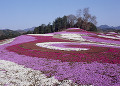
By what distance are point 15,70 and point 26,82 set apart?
357cm

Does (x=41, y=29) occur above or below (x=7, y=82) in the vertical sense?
above

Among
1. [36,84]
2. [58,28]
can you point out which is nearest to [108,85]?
[36,84]

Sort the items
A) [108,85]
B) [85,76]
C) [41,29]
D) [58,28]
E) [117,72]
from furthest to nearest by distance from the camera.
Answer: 1. [41,29]
2. [58,28]
3. [117,72]
4. [85,76]
5. [108,85]

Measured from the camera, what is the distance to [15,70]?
12.9 m

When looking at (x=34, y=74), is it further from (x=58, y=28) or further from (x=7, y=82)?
(x=58, y=28)

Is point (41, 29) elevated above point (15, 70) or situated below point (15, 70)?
above

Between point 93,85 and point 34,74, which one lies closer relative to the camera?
point 93,85

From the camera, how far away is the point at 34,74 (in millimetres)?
11688

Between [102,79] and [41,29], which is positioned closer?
[102,79]

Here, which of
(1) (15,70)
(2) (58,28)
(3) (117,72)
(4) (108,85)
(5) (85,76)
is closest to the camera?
(4) (108,85)

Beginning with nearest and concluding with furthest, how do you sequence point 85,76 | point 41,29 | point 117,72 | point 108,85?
point 108,85
point 85,76
point 117,72
point 41,29

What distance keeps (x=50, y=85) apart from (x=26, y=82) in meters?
2.10

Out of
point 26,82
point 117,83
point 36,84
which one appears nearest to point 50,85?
A: point 36,84

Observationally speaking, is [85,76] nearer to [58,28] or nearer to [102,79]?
[102,79]
